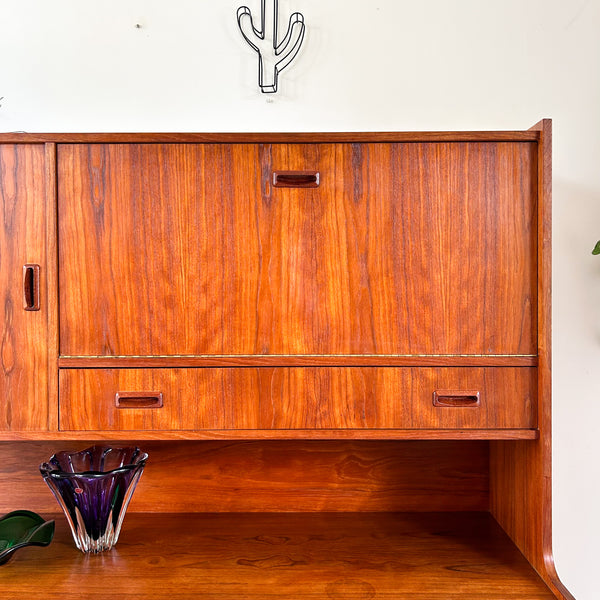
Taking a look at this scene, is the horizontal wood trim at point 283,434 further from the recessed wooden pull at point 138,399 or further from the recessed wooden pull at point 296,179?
the recessed wooden pull at point 296,179

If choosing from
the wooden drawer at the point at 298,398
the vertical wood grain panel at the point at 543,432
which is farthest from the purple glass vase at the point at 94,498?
the vertical wood grain panel at the point at 543,432

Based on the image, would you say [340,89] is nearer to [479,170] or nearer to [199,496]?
[479,170]

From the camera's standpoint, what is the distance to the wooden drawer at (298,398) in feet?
3.51

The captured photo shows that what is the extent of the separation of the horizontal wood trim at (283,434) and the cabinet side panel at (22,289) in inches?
1.2

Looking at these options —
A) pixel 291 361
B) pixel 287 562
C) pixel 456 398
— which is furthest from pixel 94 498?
pixel 456 398

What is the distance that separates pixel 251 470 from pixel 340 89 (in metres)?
1.08

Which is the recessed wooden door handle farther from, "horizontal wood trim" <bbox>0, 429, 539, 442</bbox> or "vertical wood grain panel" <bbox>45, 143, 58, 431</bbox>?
"horizontal wood trim" <bbox>0, 429, 539, 442</bbox>

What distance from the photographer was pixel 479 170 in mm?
1068

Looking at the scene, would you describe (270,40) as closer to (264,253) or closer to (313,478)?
(264,253)

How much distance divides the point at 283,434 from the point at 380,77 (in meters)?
0.99

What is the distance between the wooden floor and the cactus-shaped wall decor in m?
1.17

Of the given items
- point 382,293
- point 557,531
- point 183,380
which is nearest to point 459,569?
point 557,531

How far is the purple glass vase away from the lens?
45.3 inches

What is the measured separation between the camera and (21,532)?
1247mm
